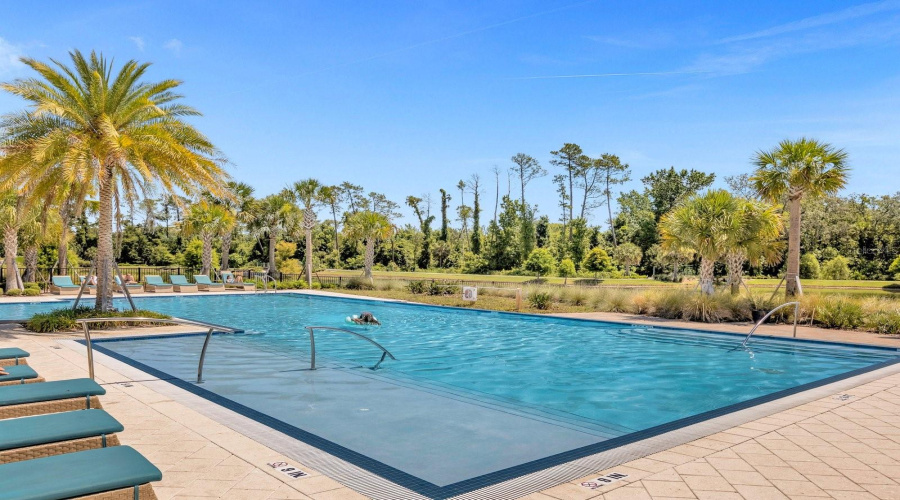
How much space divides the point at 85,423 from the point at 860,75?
28.8 meters

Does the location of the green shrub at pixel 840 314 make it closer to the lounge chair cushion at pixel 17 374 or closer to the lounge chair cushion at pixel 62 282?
the lounge chair cushion at pixel 17 374

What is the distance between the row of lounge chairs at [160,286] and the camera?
72.3ft

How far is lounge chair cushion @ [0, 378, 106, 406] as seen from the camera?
386 centimetres

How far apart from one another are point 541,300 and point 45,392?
15.8m

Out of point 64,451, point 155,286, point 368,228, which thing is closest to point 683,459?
point 64,451

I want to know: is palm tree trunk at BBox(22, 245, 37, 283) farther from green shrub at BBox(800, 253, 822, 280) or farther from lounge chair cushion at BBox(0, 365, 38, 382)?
green shrub at BBox(800, 253, 822, 280)

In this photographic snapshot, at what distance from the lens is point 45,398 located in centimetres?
389

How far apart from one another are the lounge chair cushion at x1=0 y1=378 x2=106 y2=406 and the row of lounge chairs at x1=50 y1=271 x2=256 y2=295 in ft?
64.4

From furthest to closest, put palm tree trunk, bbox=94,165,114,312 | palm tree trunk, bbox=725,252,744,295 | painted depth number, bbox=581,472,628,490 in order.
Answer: palm tree trunk, bbox=725,252,744,295, palm tree trunk, bbox=94,165,114,312, painted depth number, bbox=581,472,628,490

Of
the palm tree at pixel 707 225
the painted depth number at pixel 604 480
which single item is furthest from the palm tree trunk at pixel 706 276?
the painted depth number at pixel 604 480

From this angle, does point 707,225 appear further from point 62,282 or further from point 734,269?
point 62,282

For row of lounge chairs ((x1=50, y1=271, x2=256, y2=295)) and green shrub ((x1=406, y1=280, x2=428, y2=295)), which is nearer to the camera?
row of lounge chairs ((x1=50, y1=271, x2=256, y2=295))

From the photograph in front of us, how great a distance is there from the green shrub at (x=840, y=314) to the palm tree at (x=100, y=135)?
14906 millimetres

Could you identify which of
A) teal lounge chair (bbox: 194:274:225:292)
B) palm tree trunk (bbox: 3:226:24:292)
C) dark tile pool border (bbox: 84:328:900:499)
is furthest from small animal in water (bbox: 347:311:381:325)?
palm tree trunk (bbox: 3:226:24:292)
